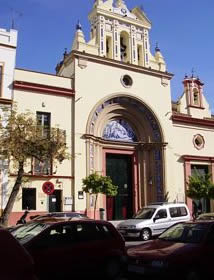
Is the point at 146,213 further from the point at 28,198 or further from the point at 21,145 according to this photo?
the point at 28,198

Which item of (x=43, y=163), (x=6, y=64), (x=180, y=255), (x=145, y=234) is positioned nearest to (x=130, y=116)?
(x=43, y=163)

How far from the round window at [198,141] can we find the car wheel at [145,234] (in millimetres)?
15148

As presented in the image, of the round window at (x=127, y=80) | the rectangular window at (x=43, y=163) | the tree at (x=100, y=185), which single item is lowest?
the tree at (x=100, y=185)

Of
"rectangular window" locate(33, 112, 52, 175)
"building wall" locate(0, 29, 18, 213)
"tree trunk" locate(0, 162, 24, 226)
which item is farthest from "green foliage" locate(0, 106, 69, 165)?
"building wall" locate(0, 29, 18, 213)

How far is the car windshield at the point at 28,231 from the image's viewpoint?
872 centimetres

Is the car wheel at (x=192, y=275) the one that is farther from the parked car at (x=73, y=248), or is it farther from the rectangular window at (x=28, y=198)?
the rectangular window at (x=28, y=198)

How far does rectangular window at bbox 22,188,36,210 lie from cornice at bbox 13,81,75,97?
6544mm

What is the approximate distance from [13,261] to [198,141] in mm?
30287

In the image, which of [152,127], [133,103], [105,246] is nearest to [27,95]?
[133,103]

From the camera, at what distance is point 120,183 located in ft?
95.0

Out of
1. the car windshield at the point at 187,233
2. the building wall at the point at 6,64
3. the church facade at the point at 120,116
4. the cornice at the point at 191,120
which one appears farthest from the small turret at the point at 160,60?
the car windshield at the point at 187,233

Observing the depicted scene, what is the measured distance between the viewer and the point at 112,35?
30250 millimetres

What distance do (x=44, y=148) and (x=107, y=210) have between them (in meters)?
10.2

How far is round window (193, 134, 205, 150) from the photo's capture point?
3284cm
